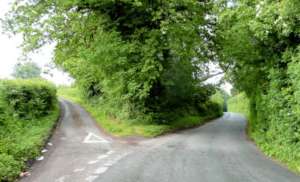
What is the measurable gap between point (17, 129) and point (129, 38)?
865 cm

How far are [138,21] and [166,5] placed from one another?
2220mm

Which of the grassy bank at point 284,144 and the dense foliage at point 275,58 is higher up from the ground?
the dense foliage at point 275,58

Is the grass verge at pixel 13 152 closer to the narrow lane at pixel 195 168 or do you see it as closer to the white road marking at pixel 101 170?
the white road marking at pixel 101 170

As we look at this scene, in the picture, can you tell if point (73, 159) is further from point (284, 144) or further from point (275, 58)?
point (275, 58)

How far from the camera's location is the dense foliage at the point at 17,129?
572 cm

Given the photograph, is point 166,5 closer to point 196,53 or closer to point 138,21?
point 138,21

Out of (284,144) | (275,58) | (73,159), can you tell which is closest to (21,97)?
(73,159)

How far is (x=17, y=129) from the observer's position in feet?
28.3

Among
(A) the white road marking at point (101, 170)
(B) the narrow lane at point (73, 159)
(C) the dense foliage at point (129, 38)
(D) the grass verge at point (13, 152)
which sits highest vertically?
(C) the dense foliage at point (129, 38)

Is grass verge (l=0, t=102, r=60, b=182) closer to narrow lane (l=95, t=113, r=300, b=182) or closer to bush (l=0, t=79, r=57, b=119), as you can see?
bush (l=0, t=79, r=57, b=119)

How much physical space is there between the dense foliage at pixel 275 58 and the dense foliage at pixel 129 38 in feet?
8.66

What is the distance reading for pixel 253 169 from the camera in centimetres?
640

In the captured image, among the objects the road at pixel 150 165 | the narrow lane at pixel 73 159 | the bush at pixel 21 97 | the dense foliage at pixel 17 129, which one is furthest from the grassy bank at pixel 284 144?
the bush at pixel 21 97

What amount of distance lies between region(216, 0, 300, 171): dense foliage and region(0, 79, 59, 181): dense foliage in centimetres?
845
